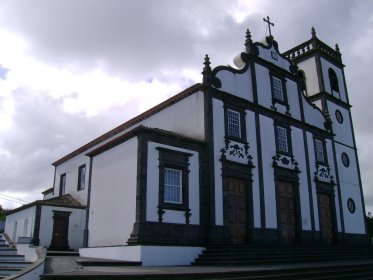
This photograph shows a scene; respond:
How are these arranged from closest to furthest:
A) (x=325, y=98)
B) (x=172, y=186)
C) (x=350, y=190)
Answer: (x=172, y=186) → (x=350, y=190) → (x=325, y=98)

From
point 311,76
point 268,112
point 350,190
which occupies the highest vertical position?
point 311,76

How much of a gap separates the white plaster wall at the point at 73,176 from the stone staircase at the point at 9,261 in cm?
540

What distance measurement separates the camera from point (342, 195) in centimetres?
2405

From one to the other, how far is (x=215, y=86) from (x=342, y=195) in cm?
1160

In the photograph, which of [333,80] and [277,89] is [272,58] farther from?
[333,80]

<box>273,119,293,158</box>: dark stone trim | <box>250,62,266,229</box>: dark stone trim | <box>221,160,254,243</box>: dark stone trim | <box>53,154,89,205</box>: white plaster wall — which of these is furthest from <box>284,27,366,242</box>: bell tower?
<box>53,154,89,205</box>: white plaster wall

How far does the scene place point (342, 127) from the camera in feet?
88.0

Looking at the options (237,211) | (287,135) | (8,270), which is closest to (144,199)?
(237,211)

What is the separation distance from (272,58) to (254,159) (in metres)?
6.61

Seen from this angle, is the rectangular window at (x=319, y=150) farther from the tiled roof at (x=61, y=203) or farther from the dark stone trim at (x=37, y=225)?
the dark stone trim at (x=37, y=225)

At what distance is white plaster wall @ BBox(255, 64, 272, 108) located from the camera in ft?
67.5

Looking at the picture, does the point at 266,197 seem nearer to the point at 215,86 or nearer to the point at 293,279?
the point at 215,86

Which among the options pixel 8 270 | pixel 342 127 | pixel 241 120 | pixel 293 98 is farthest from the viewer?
pixel 342 127

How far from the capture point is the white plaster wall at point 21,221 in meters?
22.5
